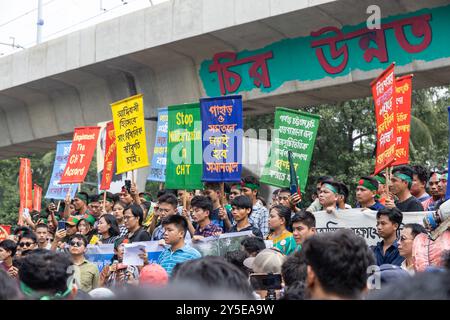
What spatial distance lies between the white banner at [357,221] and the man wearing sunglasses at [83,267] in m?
2.25

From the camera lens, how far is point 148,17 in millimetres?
13219

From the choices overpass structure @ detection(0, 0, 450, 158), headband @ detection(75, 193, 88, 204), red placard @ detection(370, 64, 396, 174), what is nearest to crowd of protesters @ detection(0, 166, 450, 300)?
headband @ detection(75, 193, 88, 204)

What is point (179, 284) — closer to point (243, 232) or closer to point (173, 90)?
point (243, 232)

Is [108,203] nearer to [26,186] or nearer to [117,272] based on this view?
[117,272]

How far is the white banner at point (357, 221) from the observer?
685 centimetres

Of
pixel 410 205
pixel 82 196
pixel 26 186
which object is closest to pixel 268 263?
pixel 410 205

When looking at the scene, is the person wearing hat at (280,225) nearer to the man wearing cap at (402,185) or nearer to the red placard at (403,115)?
the man wearing cap at (402,185)

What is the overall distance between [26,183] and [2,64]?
3869mm

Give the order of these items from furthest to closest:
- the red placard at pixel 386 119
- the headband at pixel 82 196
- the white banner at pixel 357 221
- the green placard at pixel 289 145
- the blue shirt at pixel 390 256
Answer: the headband at pixel 82 196
the green placard at pixel 289 145
the red placard at pixel 386 119
the white banner at pixel 357 221
the blue shirt at pixel 390 256

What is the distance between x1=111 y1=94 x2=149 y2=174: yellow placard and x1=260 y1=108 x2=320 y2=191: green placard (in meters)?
1.69

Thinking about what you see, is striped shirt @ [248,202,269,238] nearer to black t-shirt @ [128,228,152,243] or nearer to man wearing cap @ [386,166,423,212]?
black t-shirt @ [128,228,152,243]

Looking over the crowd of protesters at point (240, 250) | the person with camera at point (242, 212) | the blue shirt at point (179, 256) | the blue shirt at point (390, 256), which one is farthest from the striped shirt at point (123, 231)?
the blue shirt at point (390, 256)

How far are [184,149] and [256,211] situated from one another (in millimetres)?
1407

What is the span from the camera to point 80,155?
11609mm
